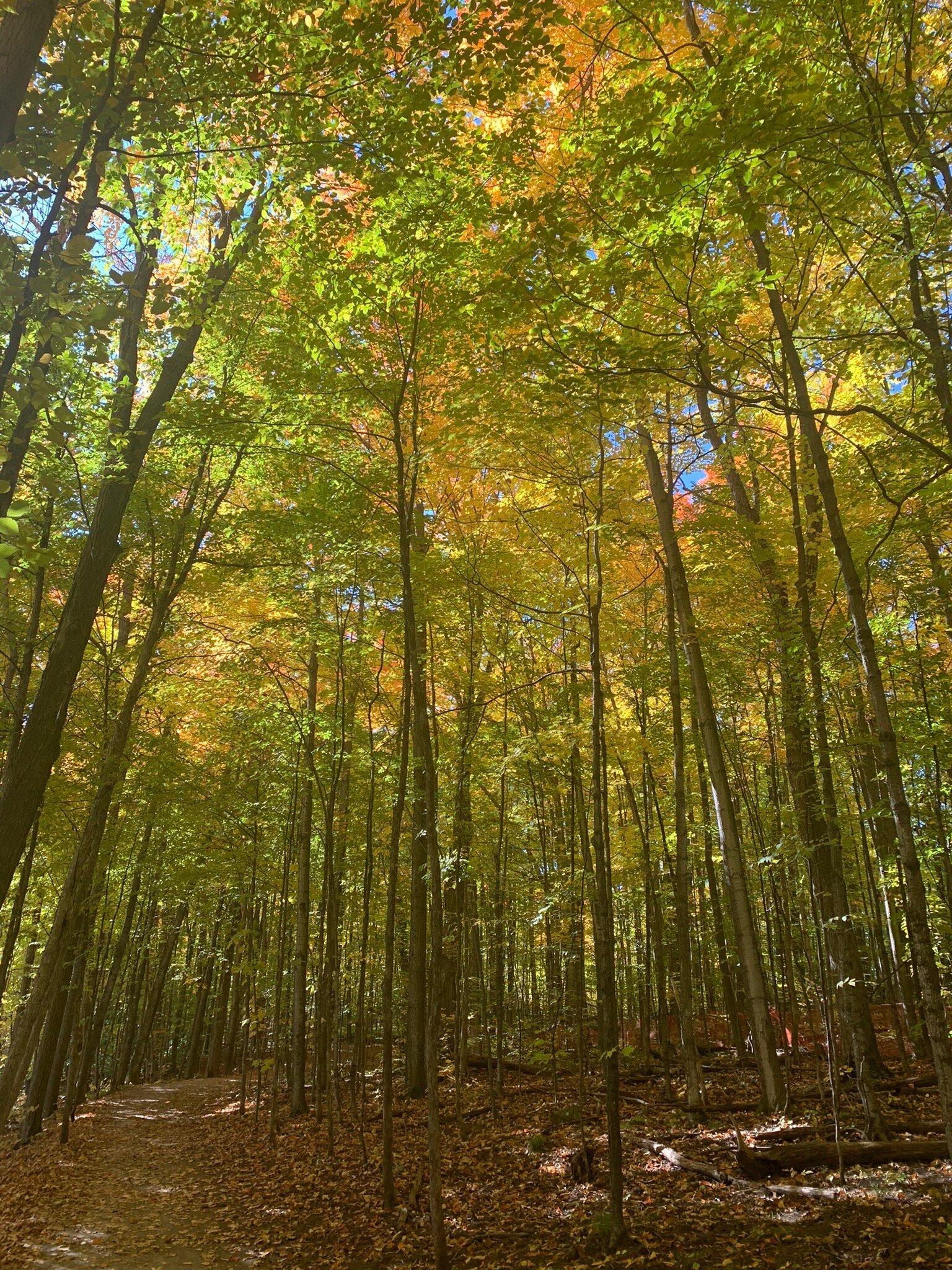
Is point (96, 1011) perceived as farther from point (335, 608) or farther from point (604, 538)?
point (604, 538)

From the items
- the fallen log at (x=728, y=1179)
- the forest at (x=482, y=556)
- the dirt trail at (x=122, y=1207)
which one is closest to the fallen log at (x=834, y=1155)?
the forest at (x=482, y=556)

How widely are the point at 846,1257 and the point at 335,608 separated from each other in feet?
26.3

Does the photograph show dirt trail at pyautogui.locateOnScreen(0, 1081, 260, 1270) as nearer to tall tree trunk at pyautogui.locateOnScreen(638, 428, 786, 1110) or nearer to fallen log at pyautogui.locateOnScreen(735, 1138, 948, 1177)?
fallen log at pyautogui.locateOnScreen(735, 1138, 948, 1177)

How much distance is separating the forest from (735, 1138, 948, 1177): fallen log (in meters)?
0.04

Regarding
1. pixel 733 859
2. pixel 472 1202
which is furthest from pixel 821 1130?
pixel 472 1202

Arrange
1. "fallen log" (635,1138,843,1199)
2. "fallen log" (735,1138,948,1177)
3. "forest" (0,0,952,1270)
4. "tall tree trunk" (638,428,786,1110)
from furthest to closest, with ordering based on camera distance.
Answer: "tall tree trunk" (638,428,786,1110) → "fallen log" (735,1138,948,1177) → "fallen log" (635,1138,843,1199) → "forest" (0,0,952,1270)

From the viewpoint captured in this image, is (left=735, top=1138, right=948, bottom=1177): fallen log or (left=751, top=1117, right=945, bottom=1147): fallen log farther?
(left=751, top=1117, right=945, bottom=1147): fallen log

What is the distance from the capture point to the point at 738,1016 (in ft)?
43.7

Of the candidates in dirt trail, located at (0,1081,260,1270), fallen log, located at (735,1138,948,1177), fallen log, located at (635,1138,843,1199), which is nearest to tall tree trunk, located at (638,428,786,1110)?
fallen log, located at (735,1138,948,1177)

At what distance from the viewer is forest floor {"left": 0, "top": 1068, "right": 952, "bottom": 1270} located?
16.3 feet

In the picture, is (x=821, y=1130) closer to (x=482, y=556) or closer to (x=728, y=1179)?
(x=728, y=1179)

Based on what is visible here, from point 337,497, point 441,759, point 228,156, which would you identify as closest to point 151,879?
point 441,759

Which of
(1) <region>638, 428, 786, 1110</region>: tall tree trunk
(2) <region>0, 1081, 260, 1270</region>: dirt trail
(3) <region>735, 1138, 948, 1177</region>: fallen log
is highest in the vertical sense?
(1) <region>638, 428, 786, 1110</region>: tall tree trunk

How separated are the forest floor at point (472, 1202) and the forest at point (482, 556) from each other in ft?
0.21
